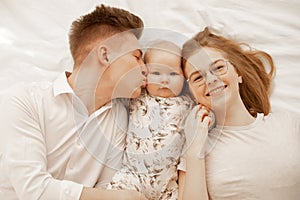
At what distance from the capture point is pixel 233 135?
3.53 feet

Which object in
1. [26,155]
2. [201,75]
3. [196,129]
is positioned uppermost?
[201,75]

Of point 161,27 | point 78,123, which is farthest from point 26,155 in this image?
point 161,27

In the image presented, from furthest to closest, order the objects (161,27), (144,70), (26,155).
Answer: (161,27) → (144,70) → (26,155)

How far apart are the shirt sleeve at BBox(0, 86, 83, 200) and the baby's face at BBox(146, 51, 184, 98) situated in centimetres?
26

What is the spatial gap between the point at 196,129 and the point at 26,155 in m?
0.35

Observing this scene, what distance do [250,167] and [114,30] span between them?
45cm

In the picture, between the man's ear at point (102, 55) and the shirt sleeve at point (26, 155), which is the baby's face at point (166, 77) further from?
the shirt sleeve at point (26, 155)

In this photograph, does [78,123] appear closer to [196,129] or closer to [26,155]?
[26,155]

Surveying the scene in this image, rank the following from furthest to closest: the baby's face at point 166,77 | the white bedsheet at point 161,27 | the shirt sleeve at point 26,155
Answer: the white bedsheet at point 161,27 → the baby's face at point 166,77 → the shirt sleeve at point 26,155

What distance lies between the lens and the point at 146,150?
1.04 metres

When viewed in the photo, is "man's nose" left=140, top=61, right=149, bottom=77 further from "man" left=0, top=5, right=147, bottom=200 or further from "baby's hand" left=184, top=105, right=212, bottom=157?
"baby's hand" left=184, top=105, right=212, bottom=157

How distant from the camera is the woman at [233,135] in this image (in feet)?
3.34

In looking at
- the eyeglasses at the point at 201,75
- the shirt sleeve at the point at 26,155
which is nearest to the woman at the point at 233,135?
the eyeglasses at the point at 201,75

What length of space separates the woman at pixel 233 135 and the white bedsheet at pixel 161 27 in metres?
0.10
